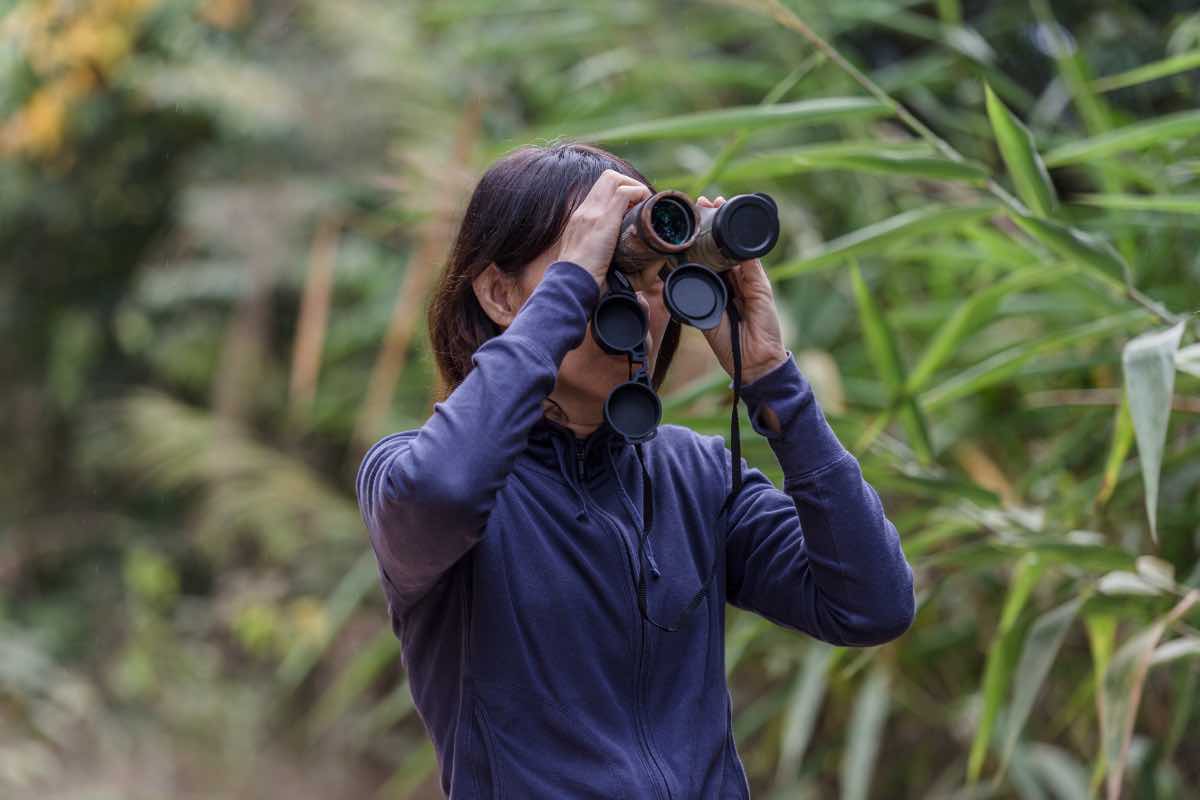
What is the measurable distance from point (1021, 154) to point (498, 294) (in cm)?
71

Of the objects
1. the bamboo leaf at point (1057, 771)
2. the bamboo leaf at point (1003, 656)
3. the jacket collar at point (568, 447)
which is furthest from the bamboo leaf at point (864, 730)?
the jacket collar at point (568, 447)

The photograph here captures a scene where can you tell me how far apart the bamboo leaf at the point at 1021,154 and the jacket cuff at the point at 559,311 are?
2.36 feet

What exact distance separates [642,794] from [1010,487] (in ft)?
5.08

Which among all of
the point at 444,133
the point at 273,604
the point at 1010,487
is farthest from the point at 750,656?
the point at 273,604

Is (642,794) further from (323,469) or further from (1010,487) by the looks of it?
(323,469)

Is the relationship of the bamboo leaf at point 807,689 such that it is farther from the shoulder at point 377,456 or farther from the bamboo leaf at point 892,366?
the shoulder at point 377,456

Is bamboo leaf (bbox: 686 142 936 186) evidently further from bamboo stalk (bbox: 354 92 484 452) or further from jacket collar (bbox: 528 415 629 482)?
bamboo stalk (bbox: 354 92 484 452)

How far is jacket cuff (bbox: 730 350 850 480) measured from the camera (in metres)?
1.01

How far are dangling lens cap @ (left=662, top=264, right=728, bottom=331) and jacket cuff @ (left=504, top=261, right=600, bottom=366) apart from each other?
0.06 m

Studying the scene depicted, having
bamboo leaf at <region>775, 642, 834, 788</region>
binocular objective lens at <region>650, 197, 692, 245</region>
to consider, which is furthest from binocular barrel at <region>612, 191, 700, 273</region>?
bamboo leaf at <region>775, 642, 834, 788</region>

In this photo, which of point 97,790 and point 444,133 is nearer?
point 444,133

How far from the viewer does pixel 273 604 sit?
4.09 m

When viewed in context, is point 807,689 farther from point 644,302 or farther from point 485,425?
point 485,425

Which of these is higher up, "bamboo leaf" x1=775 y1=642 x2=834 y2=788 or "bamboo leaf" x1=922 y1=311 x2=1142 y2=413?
"bamboo leaf" x1=922 y1=311 x2=1142 y2=413
